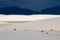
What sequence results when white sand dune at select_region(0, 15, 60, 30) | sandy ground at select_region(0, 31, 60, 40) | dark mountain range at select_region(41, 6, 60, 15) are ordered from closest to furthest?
sandy ground at select_region(0, 31, 60, 40), white sand dune at select_region(0, 15, 60, 30), dark mountain range at select_region(41, 6, 60, 15)

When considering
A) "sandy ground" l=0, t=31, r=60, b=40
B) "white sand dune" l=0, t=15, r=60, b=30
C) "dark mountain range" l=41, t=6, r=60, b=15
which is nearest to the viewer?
"sandy ground" l=0, t=31, r=60, b=40

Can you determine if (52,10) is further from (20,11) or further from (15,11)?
(15,11)

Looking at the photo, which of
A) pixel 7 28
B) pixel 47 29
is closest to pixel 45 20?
pixel 47 29

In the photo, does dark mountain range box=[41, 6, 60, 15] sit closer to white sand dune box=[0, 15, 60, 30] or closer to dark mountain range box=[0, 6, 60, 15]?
dark mountain range box=[0, 6, 60, 15]

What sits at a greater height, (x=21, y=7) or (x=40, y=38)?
(x=21, y=7)

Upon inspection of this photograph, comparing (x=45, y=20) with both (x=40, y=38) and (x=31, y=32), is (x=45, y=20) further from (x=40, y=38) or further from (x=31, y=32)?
(x=40, y=38)

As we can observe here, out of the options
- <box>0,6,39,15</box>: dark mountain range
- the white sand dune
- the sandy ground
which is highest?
<box>0,6,39,15</box>: dark mountain range

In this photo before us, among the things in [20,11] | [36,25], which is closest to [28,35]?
[36,25]

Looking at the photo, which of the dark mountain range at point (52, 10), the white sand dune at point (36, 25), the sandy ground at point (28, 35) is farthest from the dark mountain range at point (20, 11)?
the sandy ground at point (28, 35)

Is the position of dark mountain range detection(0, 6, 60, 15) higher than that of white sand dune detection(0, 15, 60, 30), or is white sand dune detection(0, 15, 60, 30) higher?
dark mountain range detection(0, 6, 60, 15)

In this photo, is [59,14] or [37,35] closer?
[37,35]

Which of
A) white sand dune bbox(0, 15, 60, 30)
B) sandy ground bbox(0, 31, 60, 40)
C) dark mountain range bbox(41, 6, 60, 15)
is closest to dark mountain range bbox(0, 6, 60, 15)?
dark mountain range bbox(41, 6, 60, 15)
